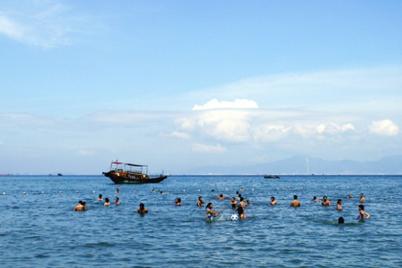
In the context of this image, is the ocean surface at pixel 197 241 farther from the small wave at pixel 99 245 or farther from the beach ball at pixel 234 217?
the beach ball at pixel 234 217

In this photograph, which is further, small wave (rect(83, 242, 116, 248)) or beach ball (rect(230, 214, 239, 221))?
beach ball (rect(230, 214, 239, 221))

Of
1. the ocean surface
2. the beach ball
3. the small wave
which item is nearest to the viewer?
the ocean surface

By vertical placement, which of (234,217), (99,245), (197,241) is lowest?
(99,245)

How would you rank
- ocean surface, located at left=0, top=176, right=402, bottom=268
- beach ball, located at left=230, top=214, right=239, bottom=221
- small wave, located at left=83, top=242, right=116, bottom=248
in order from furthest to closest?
1. beach ball, located at left=230, top=214, right=239, bottom=221
2. small wave, located at left=83, top=242, right=116, bottom=248
3. ocean surface, located at left=0, top=176, right=402, bottom=268

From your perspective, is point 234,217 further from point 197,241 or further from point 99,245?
point 99,245

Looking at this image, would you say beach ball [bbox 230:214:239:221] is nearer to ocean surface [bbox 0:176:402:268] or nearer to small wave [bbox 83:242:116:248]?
ocean surface [bbox 0:176:402:268]

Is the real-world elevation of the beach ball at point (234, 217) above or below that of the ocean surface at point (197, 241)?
above

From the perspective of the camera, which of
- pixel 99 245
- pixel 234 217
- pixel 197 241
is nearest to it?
pixel 99 245

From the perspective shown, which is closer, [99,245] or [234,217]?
[99,245]

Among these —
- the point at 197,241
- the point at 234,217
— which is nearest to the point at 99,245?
the point at 197,241

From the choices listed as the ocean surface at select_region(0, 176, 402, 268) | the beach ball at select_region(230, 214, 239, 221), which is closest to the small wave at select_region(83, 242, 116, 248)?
the ocean surface at select_region(0, 176, 402, 268)

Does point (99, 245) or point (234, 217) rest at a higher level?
point (234, 217)

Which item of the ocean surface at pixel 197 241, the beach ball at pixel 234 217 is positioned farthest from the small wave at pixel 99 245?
the beach ball at pixel 234 217

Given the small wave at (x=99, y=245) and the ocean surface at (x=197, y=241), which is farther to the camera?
the small wave at (x=99, y=245)
